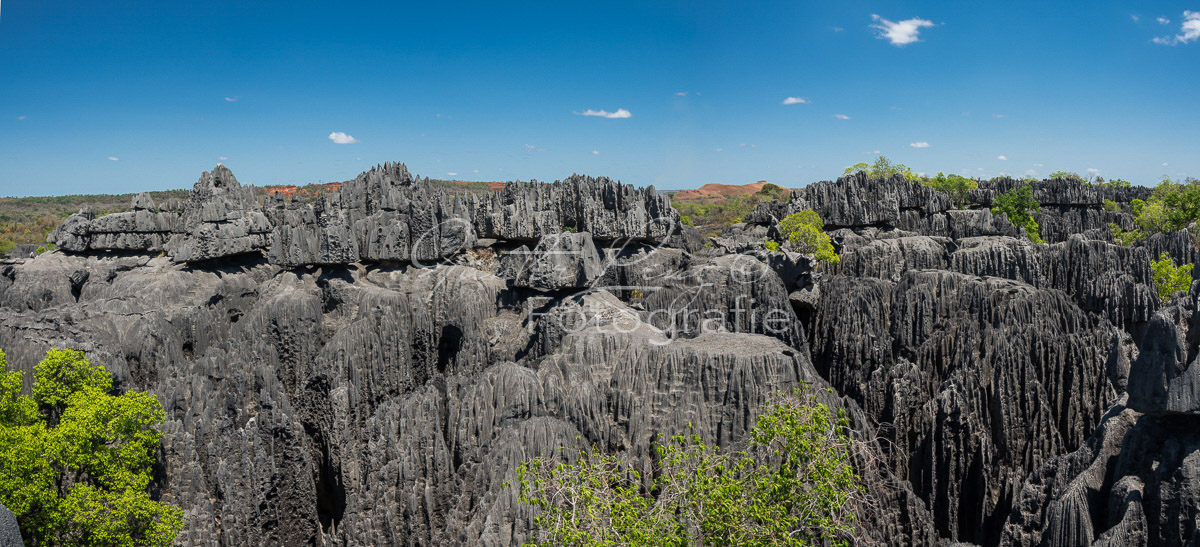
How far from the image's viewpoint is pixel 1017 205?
74.4 metres

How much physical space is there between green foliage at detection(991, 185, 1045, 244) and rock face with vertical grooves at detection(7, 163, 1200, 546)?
137 ft

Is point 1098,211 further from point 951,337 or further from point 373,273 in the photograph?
point 373,273

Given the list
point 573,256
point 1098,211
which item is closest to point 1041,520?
point 573,256

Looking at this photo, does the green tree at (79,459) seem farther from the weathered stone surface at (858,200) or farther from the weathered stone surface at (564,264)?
the weathered stone surface at (858,200)

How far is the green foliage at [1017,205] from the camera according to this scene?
71.5m

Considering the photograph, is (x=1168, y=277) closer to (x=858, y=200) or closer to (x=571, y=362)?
(x=858, y=200)

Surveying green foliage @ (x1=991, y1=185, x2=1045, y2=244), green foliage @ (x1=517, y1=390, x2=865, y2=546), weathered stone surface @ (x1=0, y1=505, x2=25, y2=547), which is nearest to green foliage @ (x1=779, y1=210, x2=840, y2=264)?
green foliage @ (x1=991, y1=185, x2=1045, y2=244)

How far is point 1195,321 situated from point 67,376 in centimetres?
2353

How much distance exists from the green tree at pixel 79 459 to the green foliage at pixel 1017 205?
75.4 metres

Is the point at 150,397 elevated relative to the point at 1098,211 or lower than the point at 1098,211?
lower

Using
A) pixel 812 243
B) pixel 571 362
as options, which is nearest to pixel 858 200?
pixel 812 243

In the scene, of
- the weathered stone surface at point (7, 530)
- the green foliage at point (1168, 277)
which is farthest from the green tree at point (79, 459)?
the green foliage at point (1168, 277)

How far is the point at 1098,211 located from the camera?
7844 cm

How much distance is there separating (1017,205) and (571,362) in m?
72.9
